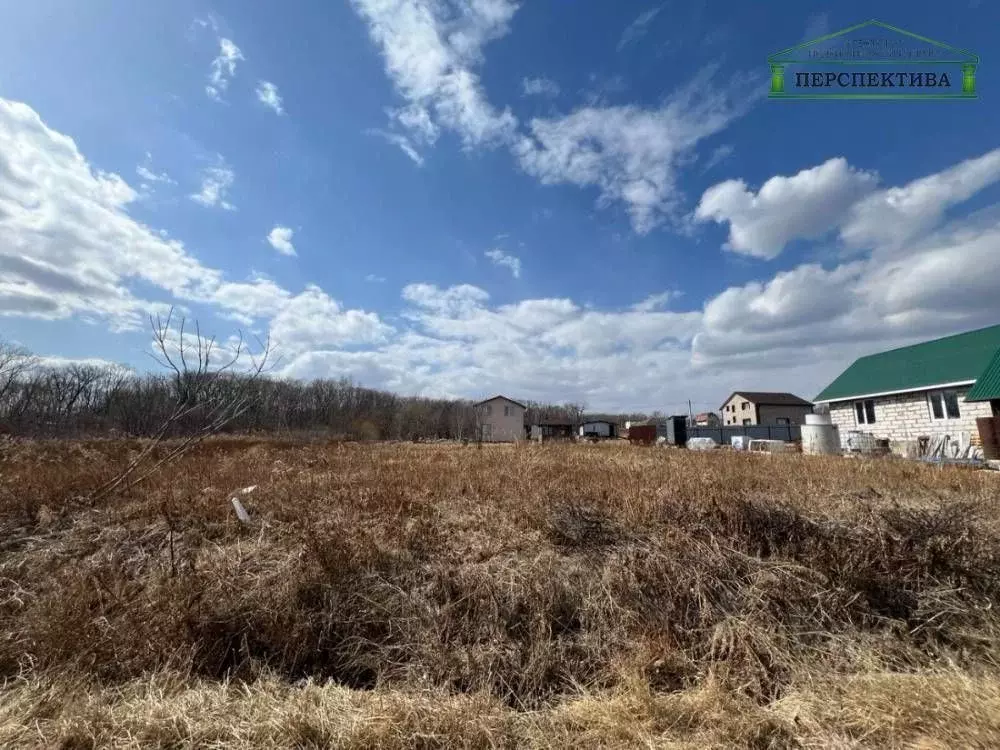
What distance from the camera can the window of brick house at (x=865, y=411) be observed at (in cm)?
2333

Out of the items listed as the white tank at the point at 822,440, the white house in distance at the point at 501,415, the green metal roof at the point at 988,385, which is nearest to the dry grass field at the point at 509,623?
the white tank at the point at 822,440

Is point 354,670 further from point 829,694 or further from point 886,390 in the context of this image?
point 886,390

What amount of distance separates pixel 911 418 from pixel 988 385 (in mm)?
4368

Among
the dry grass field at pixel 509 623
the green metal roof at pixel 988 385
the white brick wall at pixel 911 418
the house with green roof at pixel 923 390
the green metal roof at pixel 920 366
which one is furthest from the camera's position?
the green metal roof at pixel 920 366

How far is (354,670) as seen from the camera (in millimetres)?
3971

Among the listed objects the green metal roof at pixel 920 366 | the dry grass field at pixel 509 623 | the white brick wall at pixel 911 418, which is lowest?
the dry grass field at pixel 509 623

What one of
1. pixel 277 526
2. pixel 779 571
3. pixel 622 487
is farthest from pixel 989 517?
pixel 277 526

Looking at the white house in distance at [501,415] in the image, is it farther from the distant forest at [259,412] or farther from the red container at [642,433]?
the red container at [642,433]

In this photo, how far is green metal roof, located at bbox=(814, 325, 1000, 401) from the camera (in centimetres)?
1891

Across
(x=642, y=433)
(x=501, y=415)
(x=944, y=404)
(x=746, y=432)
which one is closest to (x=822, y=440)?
(x=944, y=404)

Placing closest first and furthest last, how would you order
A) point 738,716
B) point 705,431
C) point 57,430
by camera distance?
1. point 738,716
2. point 57,430
3. point 705,431

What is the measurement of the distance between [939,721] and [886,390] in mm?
25330

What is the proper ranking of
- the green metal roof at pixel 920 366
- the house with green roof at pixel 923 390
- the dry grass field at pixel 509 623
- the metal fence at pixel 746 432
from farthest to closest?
the metal fence at pixel 746 432 < the green metal roof at pixel 920 366 < the house with green roof at pixel 923 390 < the dry grass field at pixel 509 623

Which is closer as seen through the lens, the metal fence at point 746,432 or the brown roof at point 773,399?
the metal fence at point 746,432
